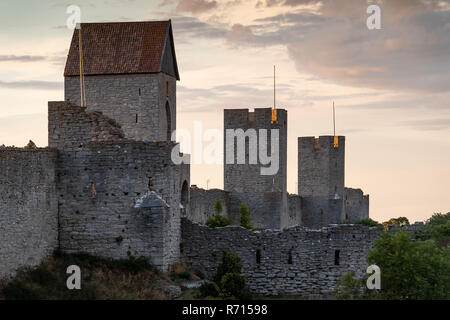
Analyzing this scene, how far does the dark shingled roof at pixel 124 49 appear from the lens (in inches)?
1606

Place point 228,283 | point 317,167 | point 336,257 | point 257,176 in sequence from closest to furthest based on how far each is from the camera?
point 228,283
point 336,257
point 257,176
point 317,167

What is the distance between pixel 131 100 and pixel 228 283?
14.9 metres

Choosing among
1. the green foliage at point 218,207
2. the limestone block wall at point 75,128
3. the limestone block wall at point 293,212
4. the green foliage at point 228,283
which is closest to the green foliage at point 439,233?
the green foliage at point 228,283

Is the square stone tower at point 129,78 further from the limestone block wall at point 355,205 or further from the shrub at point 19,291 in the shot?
the limestone block wall at point 355,205

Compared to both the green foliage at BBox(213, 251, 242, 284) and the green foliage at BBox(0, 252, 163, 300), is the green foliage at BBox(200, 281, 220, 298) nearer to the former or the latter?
the green foliage at BBox(213, 251, 242, 284)

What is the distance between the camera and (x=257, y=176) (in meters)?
56.7

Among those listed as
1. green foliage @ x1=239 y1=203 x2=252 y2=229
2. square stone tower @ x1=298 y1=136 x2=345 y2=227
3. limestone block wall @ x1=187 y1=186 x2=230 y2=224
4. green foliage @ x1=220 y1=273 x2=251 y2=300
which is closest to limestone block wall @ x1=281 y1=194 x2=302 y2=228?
square stone tower @ x1=298 y1=136 x2=345 y2=227

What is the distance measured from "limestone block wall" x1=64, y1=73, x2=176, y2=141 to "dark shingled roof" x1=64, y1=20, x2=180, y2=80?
383 mm

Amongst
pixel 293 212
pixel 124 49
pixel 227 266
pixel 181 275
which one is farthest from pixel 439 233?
pixel 293 212

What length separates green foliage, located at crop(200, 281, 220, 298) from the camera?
90.5ft

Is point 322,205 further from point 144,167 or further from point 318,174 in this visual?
point 144,167

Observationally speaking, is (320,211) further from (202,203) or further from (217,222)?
(217,222)

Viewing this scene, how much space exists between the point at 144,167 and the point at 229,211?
2661 centimetres
